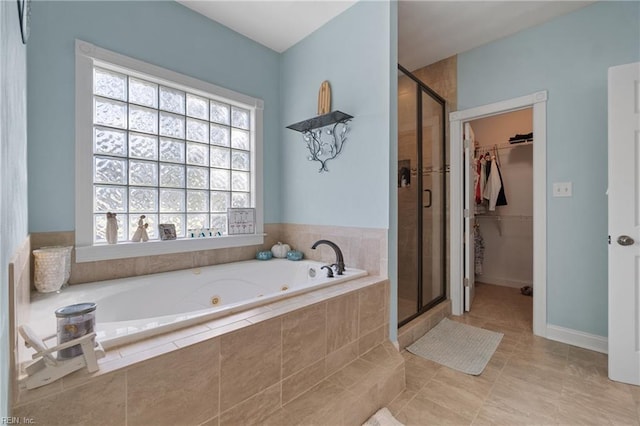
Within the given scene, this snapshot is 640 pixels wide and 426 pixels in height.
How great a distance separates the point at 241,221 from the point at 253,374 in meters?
→ 1.61

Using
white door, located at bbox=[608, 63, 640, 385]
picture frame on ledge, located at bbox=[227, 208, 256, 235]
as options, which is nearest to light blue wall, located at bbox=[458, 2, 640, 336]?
white door, located at bbox=[608, 63, 640, 385]

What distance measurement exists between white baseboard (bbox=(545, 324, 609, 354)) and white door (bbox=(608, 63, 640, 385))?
1.52ft

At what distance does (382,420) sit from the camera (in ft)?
4.50

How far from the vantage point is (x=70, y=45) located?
166 centimetres

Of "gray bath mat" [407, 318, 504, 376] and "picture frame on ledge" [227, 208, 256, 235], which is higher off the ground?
"picture frame on ledge" [227, 208, 256, 235]

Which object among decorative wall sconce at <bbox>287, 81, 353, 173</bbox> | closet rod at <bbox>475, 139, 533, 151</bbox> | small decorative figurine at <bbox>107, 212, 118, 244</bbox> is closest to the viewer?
small decorative figurine at <bbox>107, 212, 118, 244</bbox>

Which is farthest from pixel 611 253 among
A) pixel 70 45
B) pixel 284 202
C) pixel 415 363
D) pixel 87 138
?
pixel 70 45

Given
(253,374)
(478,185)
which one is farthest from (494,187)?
(253,374)

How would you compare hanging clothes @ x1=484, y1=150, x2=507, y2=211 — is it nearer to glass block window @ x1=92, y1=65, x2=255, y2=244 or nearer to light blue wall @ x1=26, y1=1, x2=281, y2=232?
glass block window @ x1=92, y1=65, x2=255, y2=244

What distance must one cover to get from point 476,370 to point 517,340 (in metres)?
0.72

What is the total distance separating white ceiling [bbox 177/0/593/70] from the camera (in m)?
2.14

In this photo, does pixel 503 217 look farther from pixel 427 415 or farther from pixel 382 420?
pixel 382 420

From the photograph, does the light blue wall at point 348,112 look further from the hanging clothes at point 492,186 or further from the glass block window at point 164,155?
the hanging clothes at point 492,186

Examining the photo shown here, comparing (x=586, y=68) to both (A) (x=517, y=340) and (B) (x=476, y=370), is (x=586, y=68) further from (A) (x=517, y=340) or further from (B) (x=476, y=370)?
(B) (x=476, y=370)
